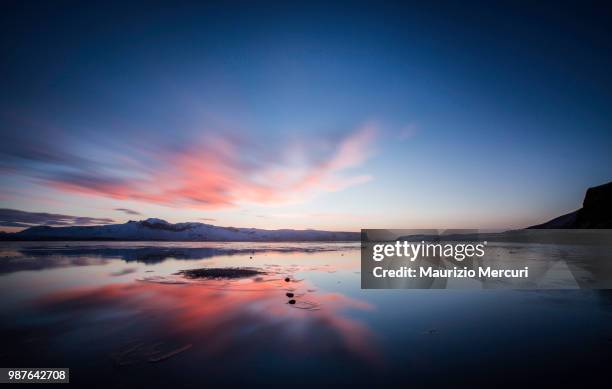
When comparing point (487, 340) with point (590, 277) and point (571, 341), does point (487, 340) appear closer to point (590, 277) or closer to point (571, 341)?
point (571, 341)

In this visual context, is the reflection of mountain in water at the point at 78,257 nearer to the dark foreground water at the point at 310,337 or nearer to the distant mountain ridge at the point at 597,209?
the dark foreground water at the point at 310,337

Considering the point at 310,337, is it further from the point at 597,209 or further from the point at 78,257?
the point at 597,209

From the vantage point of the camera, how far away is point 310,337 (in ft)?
32.1

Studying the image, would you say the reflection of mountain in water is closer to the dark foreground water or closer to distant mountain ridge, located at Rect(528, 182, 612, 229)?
the dark foreground water

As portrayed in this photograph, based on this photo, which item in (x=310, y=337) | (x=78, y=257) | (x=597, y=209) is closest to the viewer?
(x=310, y=337)

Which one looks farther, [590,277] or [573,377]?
[590,277]

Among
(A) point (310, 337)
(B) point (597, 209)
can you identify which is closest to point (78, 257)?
(A) point (310, 337)

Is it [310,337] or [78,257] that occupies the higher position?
[310,337]

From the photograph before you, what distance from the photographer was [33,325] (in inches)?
428

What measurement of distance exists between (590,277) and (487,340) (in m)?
17.9

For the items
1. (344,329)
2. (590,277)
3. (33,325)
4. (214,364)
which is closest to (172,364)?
(214,364)

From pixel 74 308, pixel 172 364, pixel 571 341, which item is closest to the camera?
pixel 172 364

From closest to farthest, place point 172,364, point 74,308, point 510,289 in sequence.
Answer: point 172,364 → point 74,308 → point 510,289

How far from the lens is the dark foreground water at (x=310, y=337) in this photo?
7.11 metres
